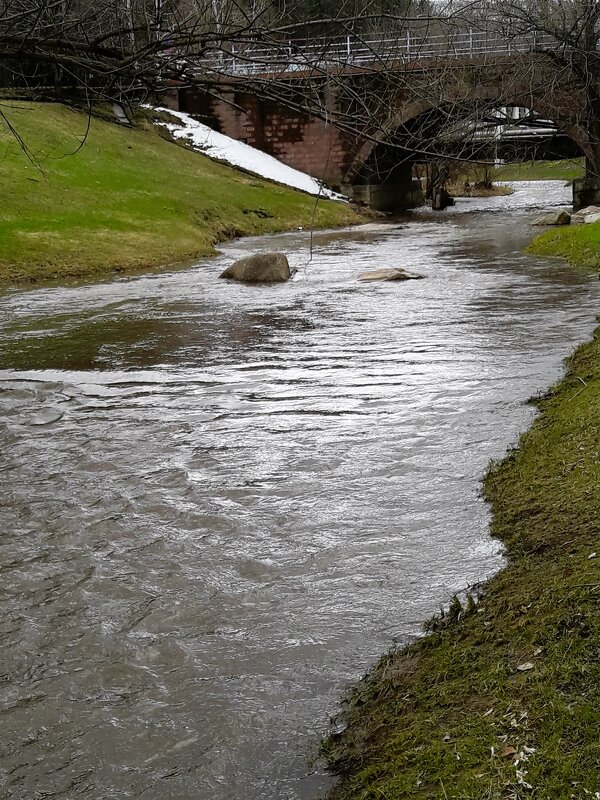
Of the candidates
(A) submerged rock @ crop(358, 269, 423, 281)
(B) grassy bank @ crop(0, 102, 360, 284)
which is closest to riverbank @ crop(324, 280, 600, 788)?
(A) submerged rock @ crop(358, 269, 423, 281)

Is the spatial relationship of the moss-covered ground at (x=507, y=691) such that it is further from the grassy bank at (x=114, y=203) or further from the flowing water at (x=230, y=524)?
the grassy bank at (x=114, y=203)

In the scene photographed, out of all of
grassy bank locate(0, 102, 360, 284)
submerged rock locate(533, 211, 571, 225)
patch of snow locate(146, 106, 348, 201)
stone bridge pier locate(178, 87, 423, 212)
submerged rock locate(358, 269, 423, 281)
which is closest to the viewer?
submerged rock locate(358, 269, 423, 281)

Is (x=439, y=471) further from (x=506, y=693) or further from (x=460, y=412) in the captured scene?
(x=506, y=693)

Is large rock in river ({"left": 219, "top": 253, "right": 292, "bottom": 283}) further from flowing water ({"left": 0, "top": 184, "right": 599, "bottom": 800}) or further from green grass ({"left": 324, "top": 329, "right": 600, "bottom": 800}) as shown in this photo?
green grass ({"left": 324, "top": 329, "right": 600, "bottom": 800})

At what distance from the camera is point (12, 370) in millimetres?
10039

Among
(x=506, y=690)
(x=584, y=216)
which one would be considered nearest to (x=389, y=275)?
(x=584, y=216)

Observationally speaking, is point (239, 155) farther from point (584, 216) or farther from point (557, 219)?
point (584, 216)

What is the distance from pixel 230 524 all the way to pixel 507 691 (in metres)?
2.61

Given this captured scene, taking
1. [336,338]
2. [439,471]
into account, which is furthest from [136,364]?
[439,471]

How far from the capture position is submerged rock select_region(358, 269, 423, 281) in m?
16.0

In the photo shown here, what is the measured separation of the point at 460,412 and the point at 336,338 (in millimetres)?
3812

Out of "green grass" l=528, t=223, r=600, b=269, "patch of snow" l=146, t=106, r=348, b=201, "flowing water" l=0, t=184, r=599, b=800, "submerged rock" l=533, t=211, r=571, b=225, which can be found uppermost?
"patch of snow" l=146, t=106, r=348, b=201

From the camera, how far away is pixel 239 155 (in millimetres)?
38094

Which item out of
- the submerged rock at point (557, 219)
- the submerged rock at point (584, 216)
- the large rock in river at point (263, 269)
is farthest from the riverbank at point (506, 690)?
the submerged rock at point (557, 219)
